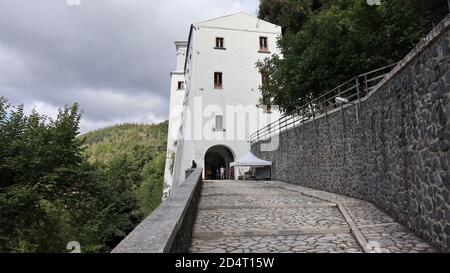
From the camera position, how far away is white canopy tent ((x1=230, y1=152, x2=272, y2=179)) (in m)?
18.1

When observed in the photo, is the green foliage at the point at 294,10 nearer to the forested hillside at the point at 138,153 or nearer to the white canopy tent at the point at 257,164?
the white canopy tent at the point at 257,164

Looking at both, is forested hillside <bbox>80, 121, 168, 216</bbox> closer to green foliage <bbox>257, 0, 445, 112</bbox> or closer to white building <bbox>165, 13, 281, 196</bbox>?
white building <bbox>165, 13, 281, 196</bbox>

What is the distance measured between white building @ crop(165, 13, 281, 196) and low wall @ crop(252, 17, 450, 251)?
13.1 metres

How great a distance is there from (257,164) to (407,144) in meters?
13.4

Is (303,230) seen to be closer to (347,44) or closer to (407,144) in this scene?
(407,144)

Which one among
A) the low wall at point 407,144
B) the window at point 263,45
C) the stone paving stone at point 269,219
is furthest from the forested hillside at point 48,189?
the window at point 263,45

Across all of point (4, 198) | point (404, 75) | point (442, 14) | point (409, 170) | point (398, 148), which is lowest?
point (4, 198)

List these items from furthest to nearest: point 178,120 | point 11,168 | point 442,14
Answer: point 178,120, point 11,168, point 442,14

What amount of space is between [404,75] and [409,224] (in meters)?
2.39

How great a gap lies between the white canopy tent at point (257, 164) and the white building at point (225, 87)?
2.92 m

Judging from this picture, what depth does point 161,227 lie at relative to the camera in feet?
9.96
